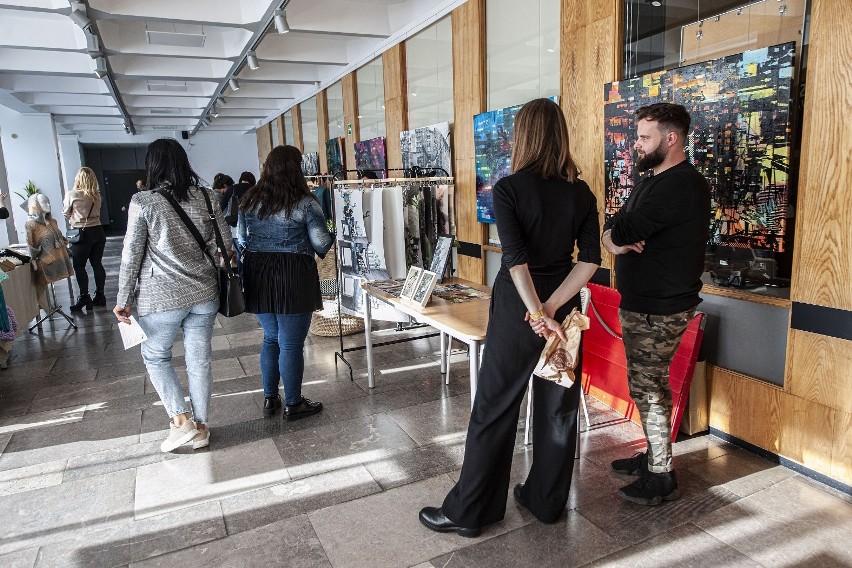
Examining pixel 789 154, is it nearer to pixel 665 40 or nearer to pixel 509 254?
pixel 665 40

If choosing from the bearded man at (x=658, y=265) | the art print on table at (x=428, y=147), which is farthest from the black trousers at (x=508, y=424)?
the art print on table at (x=428, y=147)

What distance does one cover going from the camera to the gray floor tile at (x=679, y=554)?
82.2 inches

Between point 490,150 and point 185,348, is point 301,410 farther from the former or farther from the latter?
point 490,150

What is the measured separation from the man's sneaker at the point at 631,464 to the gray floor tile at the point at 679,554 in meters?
0.46

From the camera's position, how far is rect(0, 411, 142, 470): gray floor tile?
3.11m

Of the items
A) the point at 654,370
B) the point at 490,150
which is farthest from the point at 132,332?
the point at 490,150

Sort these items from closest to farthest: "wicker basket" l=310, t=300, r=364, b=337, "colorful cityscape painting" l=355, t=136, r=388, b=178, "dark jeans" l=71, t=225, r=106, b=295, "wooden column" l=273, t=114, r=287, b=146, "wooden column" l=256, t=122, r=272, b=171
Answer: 1. "wicker basket" l=310, t=300, r=364, b=337
2. "dark jeans" l=71, t=225, r=106, b=295
3. "colorful cityscape painting" l=355, t=136, r=388, b=178
4. "wooden column" l=273, t=114, r=287, b=146
5. "wooden column" l=256, t=122, r=272, b=171

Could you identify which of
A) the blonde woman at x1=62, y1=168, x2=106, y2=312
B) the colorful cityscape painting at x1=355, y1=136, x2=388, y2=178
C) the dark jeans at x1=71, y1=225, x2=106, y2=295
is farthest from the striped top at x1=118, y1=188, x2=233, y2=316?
the dark jeans at x1=71, y1=225, x2=106, y2=295

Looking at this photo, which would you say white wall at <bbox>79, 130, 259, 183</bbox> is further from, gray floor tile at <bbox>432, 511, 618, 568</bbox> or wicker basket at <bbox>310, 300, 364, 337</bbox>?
gray floor tile at <bbox>432, 511, 618, 568</bbox>

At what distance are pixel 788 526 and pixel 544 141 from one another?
1.82 m

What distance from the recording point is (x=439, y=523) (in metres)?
2.29

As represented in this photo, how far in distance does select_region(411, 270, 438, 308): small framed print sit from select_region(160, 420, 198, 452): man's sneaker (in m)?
1.38

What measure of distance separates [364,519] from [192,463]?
3.58 ft

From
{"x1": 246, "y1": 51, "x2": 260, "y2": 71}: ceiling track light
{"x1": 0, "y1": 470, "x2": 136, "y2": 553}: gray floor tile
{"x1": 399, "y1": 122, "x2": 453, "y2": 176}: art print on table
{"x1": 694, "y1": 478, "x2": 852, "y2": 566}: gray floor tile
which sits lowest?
{"x1": 694, "y1": 478, "x2": 852, "y2": 566}: gray floor tile
